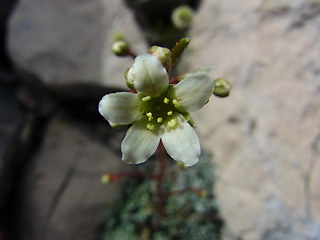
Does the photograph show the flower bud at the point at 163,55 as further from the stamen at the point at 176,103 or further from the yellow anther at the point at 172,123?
the yellow anther at the point at 172,123

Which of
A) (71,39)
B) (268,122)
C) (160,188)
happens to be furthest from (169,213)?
(71,39)

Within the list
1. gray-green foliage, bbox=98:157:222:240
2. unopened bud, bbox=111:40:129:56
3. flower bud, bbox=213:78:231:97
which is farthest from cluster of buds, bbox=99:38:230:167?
gray-green foliage, bbox=98:157:222:240

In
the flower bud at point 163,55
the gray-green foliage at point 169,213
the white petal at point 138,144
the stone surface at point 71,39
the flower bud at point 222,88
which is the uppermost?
the flower bud at point 163,55

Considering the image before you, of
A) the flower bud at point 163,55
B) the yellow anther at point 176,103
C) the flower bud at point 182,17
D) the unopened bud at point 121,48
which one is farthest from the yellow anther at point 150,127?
the flower bud at point 182,17

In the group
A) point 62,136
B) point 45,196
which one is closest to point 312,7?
point 62,136

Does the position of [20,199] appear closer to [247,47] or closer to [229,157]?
[229,157]

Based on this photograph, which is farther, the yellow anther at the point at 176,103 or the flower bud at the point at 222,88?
the flower bud at the point at 222,88
